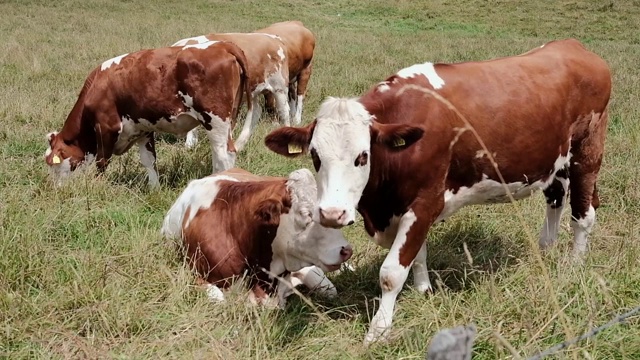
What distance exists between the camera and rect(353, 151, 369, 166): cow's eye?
3212 mm

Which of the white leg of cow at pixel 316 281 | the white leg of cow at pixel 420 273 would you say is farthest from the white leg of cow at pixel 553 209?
the white leg of cow at pixel 316 281

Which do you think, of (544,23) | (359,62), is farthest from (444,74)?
(544,23)

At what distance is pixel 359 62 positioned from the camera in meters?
14.0

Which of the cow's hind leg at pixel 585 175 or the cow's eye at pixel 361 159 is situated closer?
the cow's eye at pixel 361 159

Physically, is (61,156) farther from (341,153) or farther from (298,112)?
(298,112)

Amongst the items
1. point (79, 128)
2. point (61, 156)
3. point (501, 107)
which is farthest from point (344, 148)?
point (79, 128)

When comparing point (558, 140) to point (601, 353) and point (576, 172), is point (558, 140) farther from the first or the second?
point (601, 353)

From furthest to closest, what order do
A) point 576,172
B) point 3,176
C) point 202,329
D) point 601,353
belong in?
point 3,176, point 576,172, point 202,329, point 601,353

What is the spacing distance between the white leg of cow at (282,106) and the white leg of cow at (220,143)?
115 inches

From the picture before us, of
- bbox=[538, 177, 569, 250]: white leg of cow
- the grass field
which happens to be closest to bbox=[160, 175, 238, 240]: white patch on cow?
the grass field

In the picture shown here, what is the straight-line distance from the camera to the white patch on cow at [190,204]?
4.46 metres

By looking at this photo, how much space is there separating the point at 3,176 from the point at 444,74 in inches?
158

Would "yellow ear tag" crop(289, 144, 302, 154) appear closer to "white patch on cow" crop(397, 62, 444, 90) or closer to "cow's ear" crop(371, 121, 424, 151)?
"cow's ear" crop(371, 121, 424, 151)

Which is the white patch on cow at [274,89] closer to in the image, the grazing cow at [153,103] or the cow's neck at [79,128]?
the grazing cow at [153,103]
